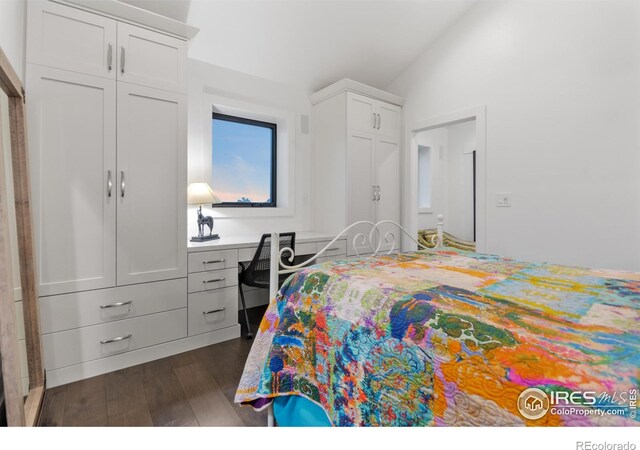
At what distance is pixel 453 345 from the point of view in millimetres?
807

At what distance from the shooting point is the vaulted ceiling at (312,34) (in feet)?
8.47

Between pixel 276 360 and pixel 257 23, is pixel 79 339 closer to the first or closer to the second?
pixel 276 360

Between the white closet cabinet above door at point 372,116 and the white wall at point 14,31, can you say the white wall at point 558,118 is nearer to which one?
the white closet cabinet above door at point 372,116

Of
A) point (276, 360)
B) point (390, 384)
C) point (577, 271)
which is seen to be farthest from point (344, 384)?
point (577, 271)

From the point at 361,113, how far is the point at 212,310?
2401 mm

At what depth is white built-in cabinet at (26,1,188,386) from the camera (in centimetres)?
181

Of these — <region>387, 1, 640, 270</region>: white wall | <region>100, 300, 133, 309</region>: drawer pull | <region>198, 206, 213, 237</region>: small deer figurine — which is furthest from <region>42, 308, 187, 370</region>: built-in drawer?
<region>387, 1, 640, 270</region>: white wall

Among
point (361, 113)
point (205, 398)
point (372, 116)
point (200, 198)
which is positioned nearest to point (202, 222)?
point (200, 198)

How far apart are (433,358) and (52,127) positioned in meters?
2.31

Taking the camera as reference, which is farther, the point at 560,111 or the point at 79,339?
the point at 560,111

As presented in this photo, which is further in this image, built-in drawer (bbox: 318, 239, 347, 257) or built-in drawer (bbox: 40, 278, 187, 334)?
built-in drawer (bbox: 318, 239, 347, 257)

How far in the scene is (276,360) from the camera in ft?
4.26

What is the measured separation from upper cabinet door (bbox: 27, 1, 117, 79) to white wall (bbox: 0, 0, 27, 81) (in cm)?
4

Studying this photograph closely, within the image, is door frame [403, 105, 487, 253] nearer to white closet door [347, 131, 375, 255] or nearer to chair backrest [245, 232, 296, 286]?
white closet door [347, 131, 375, 255]
